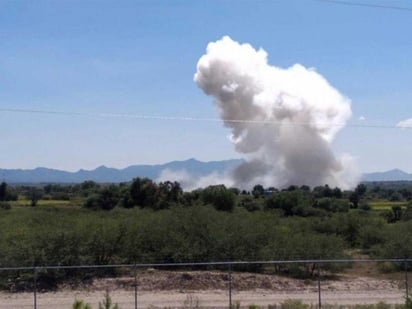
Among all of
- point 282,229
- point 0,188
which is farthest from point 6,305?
point 0,188

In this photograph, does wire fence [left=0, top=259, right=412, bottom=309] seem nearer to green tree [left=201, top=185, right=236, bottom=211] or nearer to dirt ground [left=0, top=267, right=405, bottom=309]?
dirt ground [left=0, top=267, right=405, bottom=309]

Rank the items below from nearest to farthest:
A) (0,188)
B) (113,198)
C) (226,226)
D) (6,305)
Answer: (6,305)
(226,226)
(113,198)
(0,188)

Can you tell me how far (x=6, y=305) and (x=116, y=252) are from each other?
342 inches

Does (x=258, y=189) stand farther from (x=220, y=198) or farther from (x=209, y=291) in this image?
(x=209, y=291)

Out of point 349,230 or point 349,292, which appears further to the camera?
point 349,230

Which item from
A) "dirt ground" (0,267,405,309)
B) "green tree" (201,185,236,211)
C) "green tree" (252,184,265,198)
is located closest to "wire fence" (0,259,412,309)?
"dirt ground" (0,267,405,309)

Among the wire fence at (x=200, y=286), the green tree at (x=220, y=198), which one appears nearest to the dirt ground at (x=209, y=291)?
the wire fence at (x=200, y=286)

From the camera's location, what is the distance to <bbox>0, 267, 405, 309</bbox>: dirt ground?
28859mm

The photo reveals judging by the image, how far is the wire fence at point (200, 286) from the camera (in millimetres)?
29109

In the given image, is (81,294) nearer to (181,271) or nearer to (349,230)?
(181,271)

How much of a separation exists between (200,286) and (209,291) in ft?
2.90

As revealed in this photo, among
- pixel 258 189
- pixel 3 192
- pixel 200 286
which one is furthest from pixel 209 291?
pixel 258 189

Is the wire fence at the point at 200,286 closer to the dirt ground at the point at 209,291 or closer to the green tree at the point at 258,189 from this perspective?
the dirt ground at the point at 209,291

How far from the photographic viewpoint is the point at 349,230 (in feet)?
167
